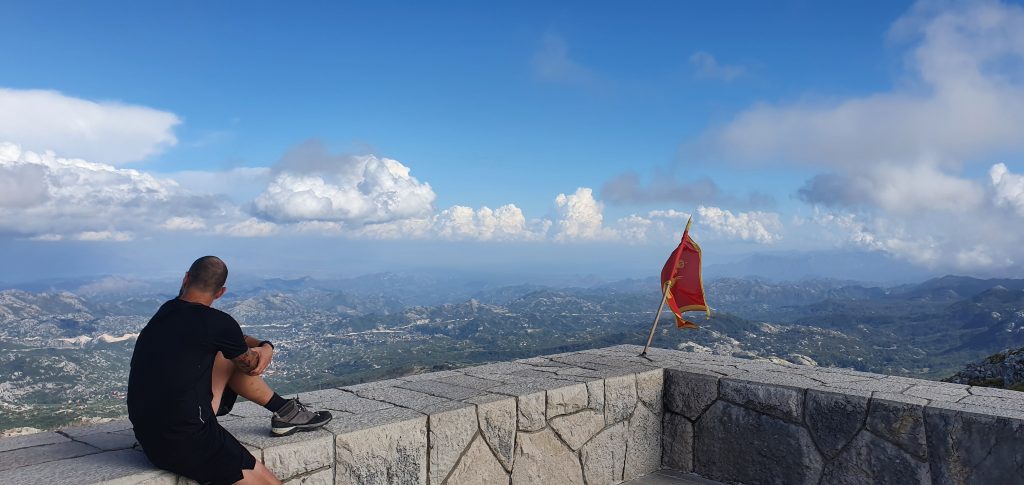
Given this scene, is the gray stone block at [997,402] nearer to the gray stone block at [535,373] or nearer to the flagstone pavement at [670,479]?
the flagstone pavement at [670,479]

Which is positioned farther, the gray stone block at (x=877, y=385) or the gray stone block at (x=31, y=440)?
the gray stone block at (x=877, y=385)

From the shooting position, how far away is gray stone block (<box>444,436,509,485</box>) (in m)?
4.18

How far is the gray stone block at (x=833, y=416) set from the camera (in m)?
4.45

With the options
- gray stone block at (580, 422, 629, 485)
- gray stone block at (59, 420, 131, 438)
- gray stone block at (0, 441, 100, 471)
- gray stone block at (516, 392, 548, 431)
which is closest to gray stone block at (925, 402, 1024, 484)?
gray stone block at (580, 422, 629, 485)

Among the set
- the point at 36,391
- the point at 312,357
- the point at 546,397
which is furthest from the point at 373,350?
the point at 546,397

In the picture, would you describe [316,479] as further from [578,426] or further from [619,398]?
[619,398]

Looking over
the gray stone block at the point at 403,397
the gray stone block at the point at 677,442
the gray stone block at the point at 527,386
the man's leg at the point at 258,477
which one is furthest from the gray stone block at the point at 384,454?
the gray stone block at the point at 677,442

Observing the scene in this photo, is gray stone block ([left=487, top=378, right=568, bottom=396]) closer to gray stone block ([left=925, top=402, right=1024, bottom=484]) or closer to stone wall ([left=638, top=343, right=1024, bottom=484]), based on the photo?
stone wall ([left=638, top=343, right=1024, bottom=484])

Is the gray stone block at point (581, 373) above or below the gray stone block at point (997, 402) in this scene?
below

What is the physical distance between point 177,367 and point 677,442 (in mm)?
4254

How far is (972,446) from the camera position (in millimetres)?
3932

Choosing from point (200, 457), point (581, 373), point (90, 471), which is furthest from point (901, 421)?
point (90, 471)

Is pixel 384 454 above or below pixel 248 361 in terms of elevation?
below

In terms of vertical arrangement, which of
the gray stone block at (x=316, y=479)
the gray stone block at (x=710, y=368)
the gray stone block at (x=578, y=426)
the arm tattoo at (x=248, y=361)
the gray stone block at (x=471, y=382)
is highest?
the arm tattoo at (x=248, y=361)
